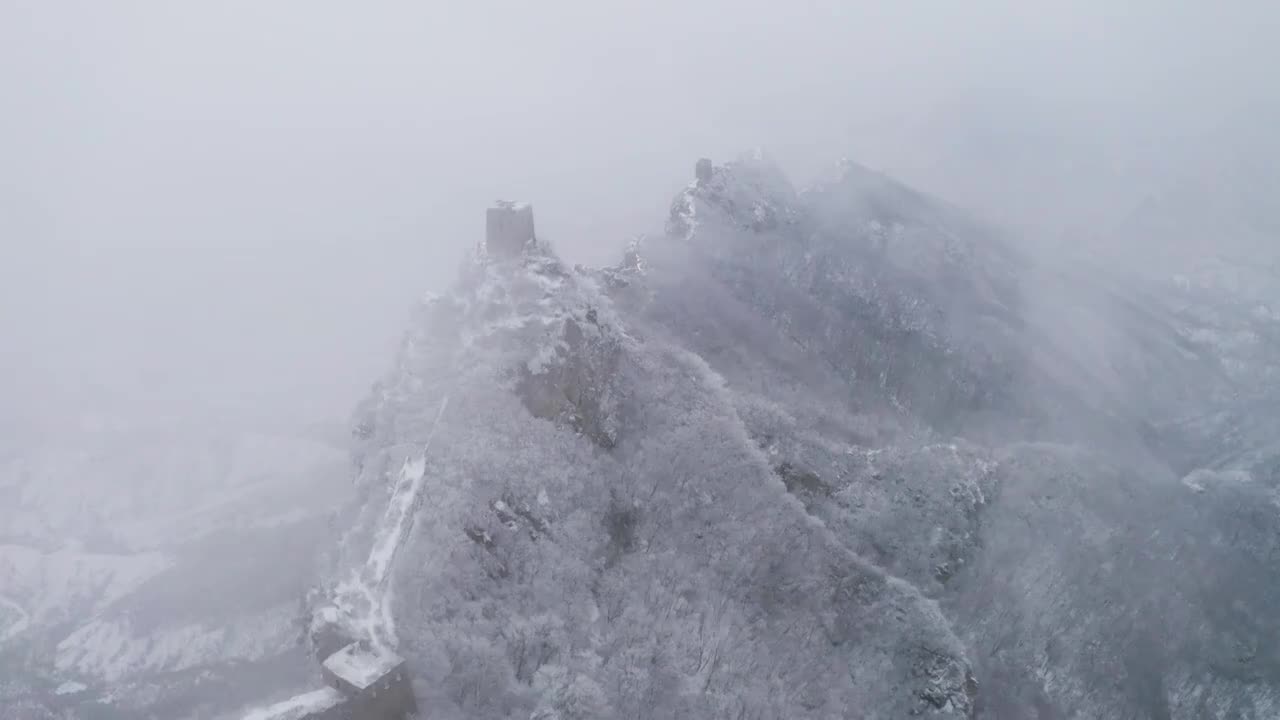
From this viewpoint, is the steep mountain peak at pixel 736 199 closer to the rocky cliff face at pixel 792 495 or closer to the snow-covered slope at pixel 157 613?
the rocky cliff face at pixel 792 495

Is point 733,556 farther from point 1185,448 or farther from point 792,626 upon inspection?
point 1185,448

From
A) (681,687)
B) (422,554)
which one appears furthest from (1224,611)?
(422,554)

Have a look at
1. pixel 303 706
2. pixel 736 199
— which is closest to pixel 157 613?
pixel 736 199

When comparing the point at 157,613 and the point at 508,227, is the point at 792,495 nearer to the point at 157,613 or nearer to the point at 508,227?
the point at 508,227

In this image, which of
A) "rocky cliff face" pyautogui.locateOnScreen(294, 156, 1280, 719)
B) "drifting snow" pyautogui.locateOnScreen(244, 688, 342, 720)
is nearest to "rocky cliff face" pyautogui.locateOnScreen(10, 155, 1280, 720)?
"rocky cliff face" pyautogui.locateOnScreen(294, 156, 1280, 719)

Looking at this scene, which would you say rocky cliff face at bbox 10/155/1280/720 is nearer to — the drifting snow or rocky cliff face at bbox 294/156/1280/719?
rocky cliff face at bbox 294/156/1280/719

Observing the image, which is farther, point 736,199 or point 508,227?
point 736,199

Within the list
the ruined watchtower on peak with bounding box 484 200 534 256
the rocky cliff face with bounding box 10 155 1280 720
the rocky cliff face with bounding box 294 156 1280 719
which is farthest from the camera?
the ruined watchtower on peak with bounding box 484 200 534 256

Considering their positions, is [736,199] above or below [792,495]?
above

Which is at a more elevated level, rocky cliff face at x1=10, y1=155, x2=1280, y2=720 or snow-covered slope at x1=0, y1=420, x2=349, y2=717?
rocky cliff face at x1=10, y1=155, x2=1280, y2=720
